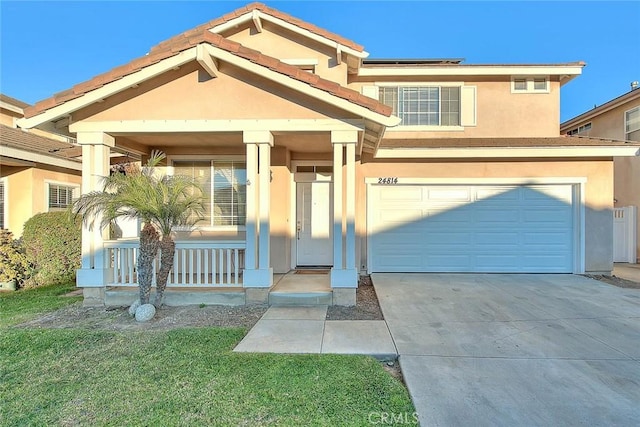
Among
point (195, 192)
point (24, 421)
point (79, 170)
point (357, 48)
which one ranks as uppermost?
point (357, 48)

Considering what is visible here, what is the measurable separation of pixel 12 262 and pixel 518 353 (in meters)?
10.3

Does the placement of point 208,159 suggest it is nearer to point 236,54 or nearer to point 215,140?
point 215,140

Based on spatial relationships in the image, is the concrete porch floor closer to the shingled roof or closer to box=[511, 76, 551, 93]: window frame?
the shingled roof

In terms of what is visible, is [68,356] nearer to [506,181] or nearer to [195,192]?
[195,192]

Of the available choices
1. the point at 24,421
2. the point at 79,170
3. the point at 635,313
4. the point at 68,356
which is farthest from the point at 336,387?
the point at 79,170

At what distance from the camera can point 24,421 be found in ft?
9.19

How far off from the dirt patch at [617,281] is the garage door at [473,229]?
60cm

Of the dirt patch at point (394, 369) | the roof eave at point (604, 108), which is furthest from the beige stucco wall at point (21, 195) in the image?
the roof eave at point (604, 108)

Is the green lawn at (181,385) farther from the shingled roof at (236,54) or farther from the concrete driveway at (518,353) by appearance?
the shingled roof at (236,54)

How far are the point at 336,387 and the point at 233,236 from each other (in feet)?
17.4

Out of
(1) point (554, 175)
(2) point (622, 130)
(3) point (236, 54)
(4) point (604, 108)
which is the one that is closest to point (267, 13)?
(3) point (236, 54)

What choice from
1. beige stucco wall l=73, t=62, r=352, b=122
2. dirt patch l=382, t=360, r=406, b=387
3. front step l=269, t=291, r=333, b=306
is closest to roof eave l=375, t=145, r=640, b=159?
beige stucco wall l=73, t=62, r=352, b=122

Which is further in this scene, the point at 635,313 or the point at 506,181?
the point at 506,181

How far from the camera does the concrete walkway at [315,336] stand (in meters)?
4.15
